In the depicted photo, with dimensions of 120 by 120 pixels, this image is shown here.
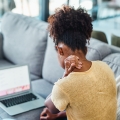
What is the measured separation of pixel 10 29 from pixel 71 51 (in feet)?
5.53

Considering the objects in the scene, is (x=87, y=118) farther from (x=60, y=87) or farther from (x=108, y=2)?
(x=108, y=2)

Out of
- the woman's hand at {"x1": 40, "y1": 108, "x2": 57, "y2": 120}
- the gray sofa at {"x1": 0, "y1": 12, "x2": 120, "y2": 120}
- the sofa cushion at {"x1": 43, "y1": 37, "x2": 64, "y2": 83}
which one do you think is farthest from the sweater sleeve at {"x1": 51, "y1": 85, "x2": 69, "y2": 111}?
the sofa cushion at {"x1": 43, "y1": 37, "x2": 64, "y2": 83}

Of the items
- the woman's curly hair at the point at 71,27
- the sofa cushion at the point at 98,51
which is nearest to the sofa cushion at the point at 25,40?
the sofa cushion at the point at 98,51

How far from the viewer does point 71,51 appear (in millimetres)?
1345

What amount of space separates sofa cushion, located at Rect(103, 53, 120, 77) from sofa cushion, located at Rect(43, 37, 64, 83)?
1.60ft

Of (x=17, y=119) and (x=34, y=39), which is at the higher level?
(x=34, y=39)

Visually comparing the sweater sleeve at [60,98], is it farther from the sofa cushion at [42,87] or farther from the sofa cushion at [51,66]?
the sofa cushion at [51,66]

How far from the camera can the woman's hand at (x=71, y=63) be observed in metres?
1.30

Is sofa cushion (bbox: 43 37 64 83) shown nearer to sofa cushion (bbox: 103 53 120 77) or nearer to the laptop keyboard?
the laptop keyboard

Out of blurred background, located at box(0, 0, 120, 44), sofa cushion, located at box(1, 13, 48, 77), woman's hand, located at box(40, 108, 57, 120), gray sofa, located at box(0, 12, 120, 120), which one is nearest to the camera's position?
woman's hand, located at box(40, 108, 57, 120)

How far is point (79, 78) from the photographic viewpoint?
4.11 ft

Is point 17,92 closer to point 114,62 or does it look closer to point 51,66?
point 51,66

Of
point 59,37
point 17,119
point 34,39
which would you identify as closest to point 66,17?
point 59,37

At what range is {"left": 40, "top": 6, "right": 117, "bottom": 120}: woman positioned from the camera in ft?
4.10
